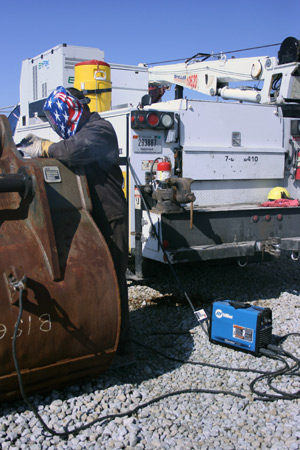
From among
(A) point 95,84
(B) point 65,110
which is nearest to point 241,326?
(B) point 65,110

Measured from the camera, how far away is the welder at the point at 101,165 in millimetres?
3867

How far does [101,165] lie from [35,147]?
20.8 inches

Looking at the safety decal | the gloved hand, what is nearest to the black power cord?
the safety decal

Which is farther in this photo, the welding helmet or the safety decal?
the welding helmet

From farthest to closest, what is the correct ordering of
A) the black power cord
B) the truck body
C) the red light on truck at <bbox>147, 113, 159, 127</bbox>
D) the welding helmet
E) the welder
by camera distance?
the welding helmet
the red light on truck at <bbox>147, 113, 159, 127</bbox>
the truck body
the welder
the black power cord

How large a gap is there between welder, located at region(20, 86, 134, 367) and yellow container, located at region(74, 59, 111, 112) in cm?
276

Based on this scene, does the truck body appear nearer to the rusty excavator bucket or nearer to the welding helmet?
the welding helmet

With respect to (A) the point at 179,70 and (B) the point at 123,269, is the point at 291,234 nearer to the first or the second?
(B) the point at 123,269

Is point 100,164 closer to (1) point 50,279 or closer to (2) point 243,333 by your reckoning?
(1) point 50,279

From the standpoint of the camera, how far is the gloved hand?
12.8 ft

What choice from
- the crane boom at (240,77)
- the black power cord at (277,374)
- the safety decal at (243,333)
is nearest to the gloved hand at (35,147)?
the safety decal at (243,333)

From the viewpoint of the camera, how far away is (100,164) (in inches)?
154

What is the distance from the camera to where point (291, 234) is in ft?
Answer: 20.1

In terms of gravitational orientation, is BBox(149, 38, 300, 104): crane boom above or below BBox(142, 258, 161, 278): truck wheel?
above
